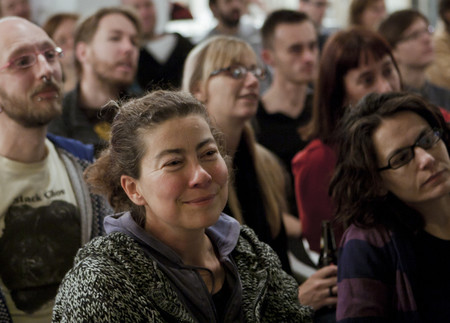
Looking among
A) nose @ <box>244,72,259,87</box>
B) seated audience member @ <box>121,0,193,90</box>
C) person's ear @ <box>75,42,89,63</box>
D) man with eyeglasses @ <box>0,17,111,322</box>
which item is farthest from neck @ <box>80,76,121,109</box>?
man with eyeglasses @ <box>0,17,111,322</box>

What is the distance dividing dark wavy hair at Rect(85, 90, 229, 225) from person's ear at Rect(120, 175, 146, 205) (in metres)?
0.01

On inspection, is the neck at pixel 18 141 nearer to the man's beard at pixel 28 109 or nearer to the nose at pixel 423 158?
the man's beard at pixel 28 109

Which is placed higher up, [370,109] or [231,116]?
[370,109]

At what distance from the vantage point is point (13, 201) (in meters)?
2.01

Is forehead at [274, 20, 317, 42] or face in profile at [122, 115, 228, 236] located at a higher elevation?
face in profile at [122, 115, 228, 236]

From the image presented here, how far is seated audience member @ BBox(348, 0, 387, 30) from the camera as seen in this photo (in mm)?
4698

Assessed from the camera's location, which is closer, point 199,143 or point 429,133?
point 199,143

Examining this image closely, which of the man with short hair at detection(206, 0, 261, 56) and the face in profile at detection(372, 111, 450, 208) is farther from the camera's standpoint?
the man with short hair at detection(206, 0, 261, 56)

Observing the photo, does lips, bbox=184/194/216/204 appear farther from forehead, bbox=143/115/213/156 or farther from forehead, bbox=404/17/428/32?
forehead, bbox=404/17/428/32

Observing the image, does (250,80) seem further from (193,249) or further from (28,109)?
(193,249)

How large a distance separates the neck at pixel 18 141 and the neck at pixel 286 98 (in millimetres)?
1553

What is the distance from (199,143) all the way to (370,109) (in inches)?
24.9

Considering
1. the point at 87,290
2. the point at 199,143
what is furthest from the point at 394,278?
the point at 87,290

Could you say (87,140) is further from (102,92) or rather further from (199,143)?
(199,143)
